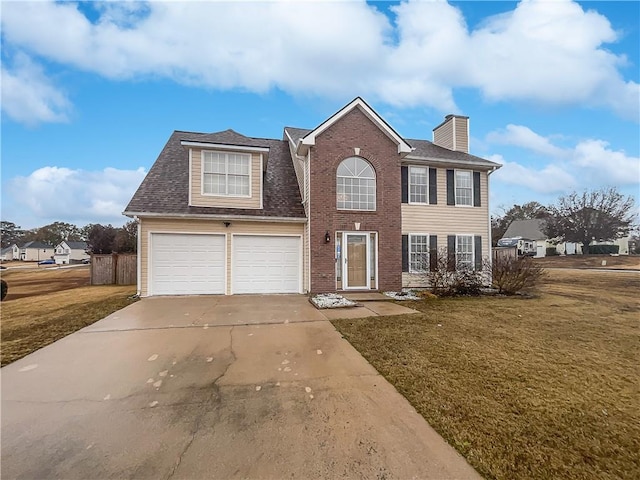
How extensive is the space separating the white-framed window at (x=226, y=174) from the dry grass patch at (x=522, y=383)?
6.99 meters

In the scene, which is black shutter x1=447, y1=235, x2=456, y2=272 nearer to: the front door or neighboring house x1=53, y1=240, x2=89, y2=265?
the front door

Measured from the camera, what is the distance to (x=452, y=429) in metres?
2.81

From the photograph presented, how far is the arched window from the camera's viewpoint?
37.1 feet

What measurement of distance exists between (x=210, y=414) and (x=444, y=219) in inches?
469

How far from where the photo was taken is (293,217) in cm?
1136

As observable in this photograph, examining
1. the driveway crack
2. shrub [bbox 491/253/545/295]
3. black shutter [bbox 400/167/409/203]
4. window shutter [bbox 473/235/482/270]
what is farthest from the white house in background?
the driveway crack

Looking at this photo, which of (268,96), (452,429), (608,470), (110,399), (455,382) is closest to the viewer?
(608,470)

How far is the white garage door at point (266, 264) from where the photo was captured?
36.6ft

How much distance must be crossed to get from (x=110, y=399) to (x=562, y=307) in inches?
442

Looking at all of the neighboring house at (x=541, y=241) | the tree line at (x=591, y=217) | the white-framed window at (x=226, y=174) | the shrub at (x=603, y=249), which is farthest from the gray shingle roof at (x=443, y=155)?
the neighboring house at (x=541, y=241)

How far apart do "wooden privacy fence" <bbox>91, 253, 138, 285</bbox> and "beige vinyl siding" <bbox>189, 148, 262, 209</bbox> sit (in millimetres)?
7288

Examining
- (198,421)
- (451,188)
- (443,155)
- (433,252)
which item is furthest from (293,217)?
(198,421)

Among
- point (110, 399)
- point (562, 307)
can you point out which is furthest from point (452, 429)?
point (562, 307)

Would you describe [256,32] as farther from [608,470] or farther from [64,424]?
[608,470]
